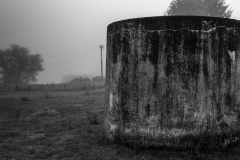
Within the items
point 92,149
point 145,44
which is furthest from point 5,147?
point 145,44

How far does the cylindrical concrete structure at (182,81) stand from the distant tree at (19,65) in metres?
51.8

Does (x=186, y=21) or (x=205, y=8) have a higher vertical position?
(x=205, y=8)

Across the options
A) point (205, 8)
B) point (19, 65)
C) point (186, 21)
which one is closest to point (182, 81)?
point (186, 21)

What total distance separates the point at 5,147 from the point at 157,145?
2.94 meters

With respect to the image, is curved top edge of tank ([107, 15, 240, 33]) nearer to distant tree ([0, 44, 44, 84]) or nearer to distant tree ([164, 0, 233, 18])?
distant tree ([164, 0, 233, 18])

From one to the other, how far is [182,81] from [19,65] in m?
53.1

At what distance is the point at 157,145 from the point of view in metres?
3.62

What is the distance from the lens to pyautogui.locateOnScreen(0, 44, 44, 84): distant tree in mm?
49062

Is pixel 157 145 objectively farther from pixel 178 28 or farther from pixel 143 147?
pixel 178 28

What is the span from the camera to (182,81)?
3.51 metres

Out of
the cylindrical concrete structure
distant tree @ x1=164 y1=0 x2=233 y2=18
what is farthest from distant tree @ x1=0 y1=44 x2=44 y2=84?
the cylindrical concrete structure

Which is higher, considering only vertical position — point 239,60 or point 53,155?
point 239,60

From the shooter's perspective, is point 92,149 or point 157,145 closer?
point 157,145

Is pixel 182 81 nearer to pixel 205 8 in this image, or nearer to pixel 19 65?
pixel 205 8
